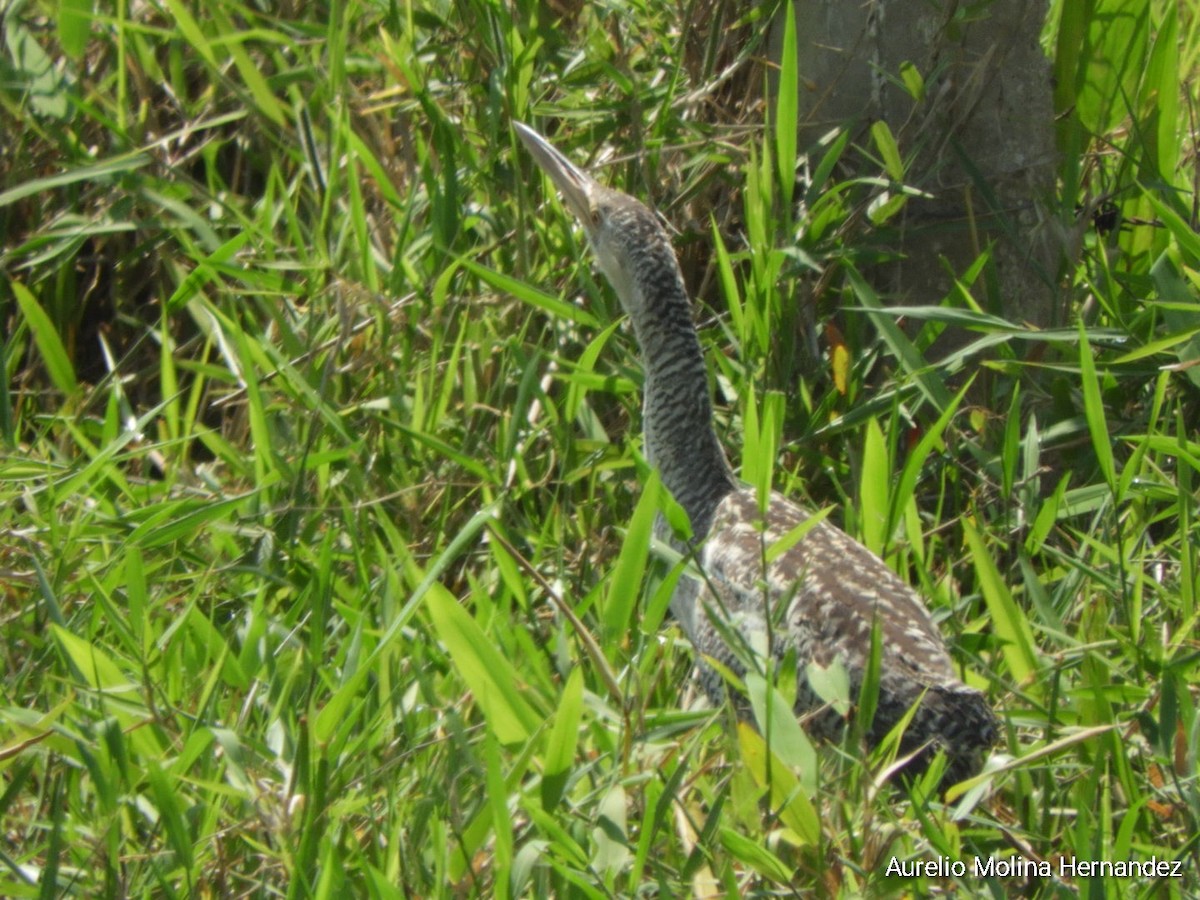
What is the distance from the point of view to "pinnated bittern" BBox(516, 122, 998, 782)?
3141 mm

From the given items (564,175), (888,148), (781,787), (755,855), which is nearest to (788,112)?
(888,148)

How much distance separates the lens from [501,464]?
167 inches

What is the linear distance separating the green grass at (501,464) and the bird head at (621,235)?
153 millimetres

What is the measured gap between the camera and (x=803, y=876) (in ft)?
8.96

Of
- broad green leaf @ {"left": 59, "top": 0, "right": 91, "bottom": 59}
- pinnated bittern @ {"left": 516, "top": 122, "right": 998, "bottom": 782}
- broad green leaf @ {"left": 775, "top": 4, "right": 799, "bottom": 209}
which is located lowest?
pinnated bittern @ {"left": 516, "top": 122, "right": 998, "bottom": 782}

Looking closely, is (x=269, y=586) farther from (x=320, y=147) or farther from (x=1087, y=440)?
(x=1087, y=440)

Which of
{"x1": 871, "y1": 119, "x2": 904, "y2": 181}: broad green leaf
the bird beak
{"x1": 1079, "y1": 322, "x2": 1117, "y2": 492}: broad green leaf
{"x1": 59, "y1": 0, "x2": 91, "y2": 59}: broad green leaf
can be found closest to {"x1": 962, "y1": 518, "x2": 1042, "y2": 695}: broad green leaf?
{"x1": 1079, "y1": 322, "x2": 1117, "y2": 492}: broad green leaf

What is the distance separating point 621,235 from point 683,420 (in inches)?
21.6

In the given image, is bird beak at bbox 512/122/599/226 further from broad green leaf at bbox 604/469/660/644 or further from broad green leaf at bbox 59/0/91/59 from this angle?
broad green leaf at bbox 604/469/660/644

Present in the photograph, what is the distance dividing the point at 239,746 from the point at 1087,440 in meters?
2.56

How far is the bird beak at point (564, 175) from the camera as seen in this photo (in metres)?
4.41

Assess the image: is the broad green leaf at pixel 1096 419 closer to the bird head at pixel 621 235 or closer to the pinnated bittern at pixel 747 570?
the pinnated bittern at pixel 747 570

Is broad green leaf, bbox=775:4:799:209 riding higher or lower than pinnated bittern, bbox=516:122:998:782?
higher

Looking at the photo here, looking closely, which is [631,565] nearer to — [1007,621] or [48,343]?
[1007,621]
